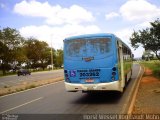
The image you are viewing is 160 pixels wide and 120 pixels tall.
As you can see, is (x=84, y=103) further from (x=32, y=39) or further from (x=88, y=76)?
(x=32, y=39)

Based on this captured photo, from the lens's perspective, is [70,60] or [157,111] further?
[70,60]

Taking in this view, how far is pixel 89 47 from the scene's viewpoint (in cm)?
1476

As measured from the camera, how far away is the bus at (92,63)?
47.0 ft

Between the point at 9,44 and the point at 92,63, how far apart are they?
2981 inches

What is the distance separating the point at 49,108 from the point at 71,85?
6.12ft

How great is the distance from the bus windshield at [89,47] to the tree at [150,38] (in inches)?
776

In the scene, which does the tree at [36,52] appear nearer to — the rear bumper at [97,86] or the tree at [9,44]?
the tree at [9,44]

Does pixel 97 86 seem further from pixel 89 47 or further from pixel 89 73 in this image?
pixel 89 47

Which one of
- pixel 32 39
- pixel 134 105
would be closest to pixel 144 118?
pixel 134 105

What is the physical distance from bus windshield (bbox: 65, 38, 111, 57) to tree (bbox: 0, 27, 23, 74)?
7165cm

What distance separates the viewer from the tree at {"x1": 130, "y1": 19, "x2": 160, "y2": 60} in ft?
110

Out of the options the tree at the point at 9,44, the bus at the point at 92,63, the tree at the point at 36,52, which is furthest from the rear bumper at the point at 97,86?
the tree at the point at 36,52

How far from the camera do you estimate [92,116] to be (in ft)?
36.7

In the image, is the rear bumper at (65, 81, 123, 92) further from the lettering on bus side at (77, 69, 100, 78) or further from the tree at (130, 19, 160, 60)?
the tree at (130, 19, 160, 60)
